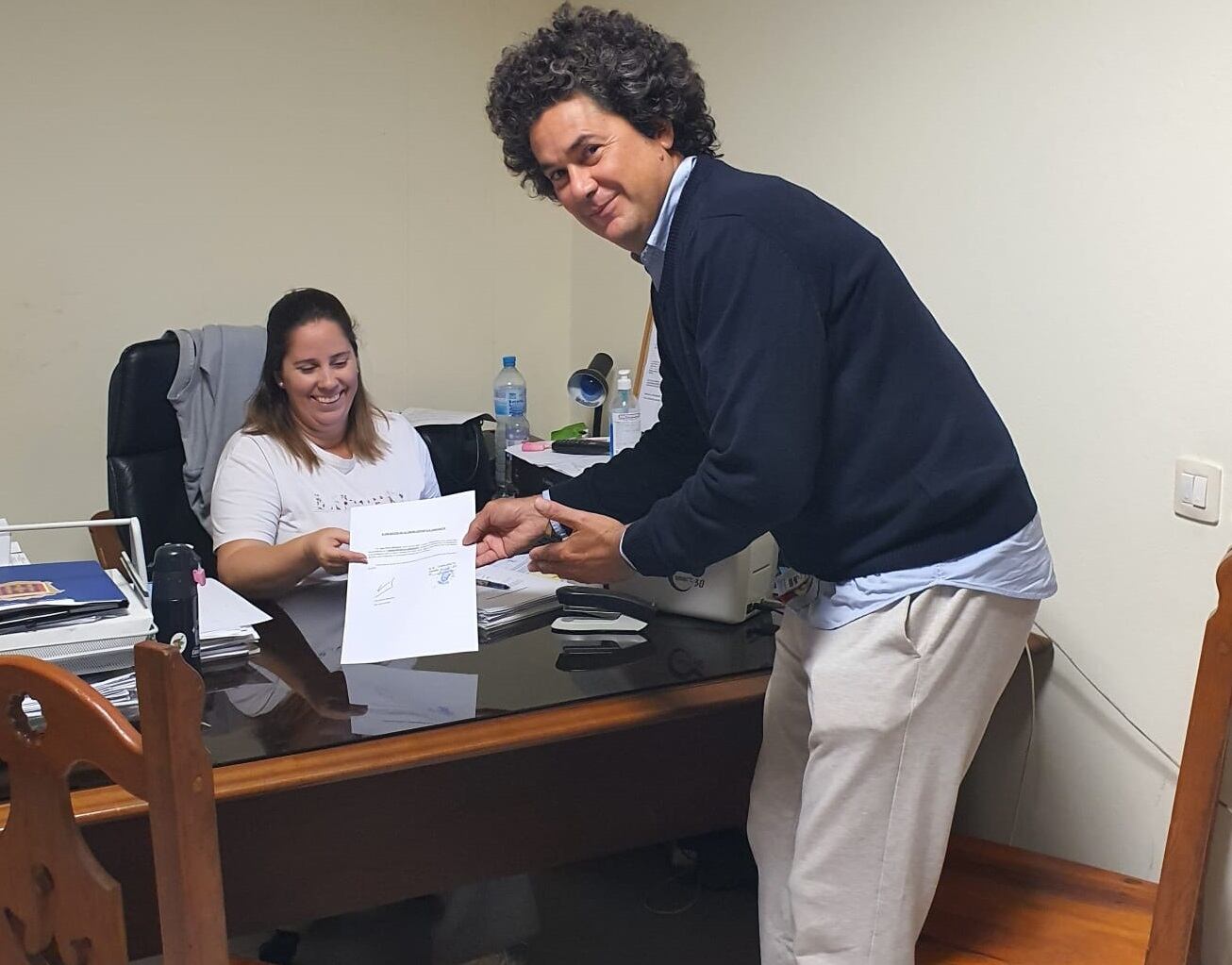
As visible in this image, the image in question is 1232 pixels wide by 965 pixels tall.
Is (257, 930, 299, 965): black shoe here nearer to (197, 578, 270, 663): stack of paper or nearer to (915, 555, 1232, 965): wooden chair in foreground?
(197, 578, 270, 663): stack of paper

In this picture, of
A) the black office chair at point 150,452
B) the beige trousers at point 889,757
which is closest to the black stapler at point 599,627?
the beige trousers at point 889,757

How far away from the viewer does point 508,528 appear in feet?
5.31

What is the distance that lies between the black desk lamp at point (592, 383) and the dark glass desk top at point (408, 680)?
1.30 m

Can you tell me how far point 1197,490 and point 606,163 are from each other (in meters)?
0.95

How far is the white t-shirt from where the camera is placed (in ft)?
6.74

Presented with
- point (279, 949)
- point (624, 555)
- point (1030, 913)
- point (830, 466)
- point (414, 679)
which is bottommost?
point (279, 949)

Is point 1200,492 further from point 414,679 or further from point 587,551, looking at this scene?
point 414,679

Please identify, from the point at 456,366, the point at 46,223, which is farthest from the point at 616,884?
the point at 46,223

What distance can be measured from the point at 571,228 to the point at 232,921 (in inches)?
88.5

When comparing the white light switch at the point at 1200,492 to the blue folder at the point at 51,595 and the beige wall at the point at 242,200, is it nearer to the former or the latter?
the blue folder at the point at 51,595

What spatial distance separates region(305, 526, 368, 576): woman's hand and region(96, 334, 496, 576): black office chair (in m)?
0.47

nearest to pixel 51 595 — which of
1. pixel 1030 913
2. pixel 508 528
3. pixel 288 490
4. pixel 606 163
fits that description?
pixel 508 528

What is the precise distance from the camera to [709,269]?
47.8 inches

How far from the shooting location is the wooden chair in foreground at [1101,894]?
116 cm
